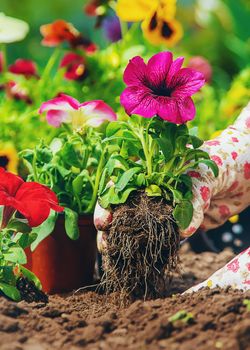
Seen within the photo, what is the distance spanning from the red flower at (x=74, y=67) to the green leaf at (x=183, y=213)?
4.77 ft

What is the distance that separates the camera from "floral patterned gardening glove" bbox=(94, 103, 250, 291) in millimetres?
2336

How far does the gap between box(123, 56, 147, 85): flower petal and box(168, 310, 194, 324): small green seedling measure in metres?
0.71

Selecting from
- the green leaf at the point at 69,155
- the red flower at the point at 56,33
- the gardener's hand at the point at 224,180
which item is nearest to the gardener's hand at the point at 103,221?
the gardener's hand at the point at 224,180

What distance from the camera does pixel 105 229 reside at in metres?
2.32

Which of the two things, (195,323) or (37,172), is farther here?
(37,172)

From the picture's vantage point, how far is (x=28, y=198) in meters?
2.25

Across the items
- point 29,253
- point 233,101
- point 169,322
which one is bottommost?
point 29,253

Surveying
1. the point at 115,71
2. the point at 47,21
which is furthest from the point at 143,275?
the point at 47,21

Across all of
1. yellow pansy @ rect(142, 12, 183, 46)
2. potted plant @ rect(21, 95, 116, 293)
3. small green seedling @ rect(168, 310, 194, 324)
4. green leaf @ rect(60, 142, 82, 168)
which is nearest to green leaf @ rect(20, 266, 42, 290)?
potted plant @ rect(21, 95, 116, 293)

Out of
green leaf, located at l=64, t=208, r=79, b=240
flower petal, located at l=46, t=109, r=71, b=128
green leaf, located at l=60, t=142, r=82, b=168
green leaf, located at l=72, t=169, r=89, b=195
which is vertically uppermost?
flower petal, located at l=46, t=109, r=71, b=128

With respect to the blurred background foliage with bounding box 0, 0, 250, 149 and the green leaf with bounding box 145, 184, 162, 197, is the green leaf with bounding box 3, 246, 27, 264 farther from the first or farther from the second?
the blurred background foliage with bounding box 0, 0, 250, 149

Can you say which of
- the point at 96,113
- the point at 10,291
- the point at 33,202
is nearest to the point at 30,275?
the point at 10,291

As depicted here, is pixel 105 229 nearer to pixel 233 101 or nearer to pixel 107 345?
pixel 107 345

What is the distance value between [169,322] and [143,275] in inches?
20.0
